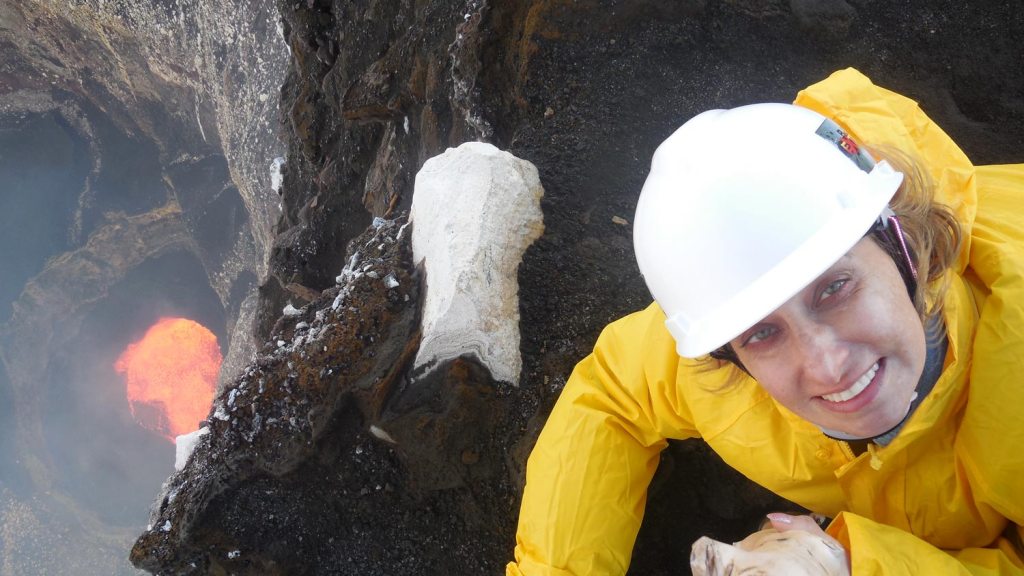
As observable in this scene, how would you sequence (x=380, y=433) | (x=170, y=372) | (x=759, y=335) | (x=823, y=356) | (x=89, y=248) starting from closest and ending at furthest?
(x=823, y=356) → (x=759, y=335) → (x=380, y=433) → (x=89, y=248) → (x=170, y=372)

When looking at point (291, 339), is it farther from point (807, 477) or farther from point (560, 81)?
point (807, 477)

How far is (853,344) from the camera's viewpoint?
1.38m

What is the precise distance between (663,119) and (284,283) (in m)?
3.01

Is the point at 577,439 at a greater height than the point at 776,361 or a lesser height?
lesser

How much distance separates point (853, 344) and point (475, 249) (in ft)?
5.24

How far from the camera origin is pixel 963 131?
3148mm

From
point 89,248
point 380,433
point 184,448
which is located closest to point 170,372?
point 89,248

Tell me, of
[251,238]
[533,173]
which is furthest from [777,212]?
[251,238]

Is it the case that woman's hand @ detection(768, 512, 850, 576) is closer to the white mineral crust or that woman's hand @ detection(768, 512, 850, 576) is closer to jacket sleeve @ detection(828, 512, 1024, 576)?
jacket sleeve @ detection(828, 512, 1024, 576)

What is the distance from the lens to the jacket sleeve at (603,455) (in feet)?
6.66

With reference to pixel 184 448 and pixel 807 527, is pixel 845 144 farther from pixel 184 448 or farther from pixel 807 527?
pixel 184 448

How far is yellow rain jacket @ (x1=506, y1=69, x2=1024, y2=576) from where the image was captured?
1.47 m

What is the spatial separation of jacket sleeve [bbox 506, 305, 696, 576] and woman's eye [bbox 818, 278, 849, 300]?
622 millimetres

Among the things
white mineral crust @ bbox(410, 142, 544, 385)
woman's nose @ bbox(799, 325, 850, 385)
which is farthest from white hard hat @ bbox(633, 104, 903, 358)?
white mineral crust @ bbox(410, 142, 544, 385)
